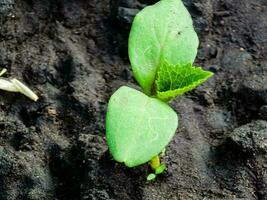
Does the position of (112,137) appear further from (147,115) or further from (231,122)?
(231,122)

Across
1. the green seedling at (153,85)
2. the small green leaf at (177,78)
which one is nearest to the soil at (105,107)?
the green seedling at (153,85)

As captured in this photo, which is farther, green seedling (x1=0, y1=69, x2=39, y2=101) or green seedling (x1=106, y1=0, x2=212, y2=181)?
green seedling (x1=0, y1=69, x2=39, y2=101)

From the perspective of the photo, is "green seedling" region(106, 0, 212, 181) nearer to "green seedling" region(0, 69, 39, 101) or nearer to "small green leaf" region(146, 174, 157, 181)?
Result: "small green leaf" region(146, 174, 157, 181)

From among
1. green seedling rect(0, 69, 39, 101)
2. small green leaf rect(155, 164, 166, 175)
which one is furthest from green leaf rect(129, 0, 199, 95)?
green seedling rect(0, 69, 39, 101)

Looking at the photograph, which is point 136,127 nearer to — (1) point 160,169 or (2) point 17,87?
(1) point 160,169

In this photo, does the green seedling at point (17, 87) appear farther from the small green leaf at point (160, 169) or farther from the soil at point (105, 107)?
the small green leaf at point (160, 169)

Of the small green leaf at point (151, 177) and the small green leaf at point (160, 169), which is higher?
the small green leaf at point (160, 169)

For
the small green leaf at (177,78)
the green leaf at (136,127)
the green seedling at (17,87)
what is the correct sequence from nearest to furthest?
the green leaf at (136,127) < the small green leaf at (177,78) < the green seedling at (17,87)

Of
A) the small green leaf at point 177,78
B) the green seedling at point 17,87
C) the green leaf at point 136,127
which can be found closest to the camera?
the green leaf at point 136,127
